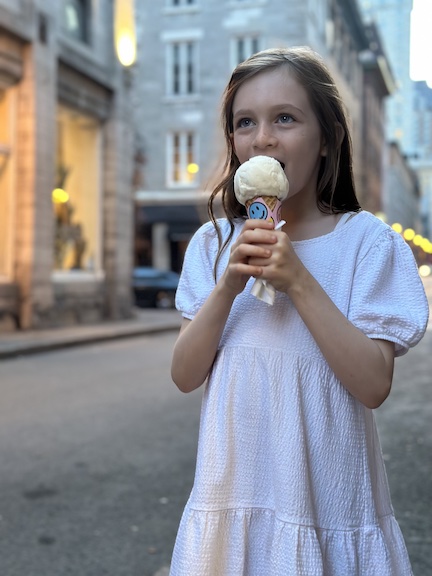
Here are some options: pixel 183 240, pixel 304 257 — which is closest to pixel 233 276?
pixel 304 257

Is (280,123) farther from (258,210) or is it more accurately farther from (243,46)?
(243,46)

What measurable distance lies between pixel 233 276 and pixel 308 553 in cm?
52

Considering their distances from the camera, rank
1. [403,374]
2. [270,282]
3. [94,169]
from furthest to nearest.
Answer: [94,169] < [403,374] < [270,282]

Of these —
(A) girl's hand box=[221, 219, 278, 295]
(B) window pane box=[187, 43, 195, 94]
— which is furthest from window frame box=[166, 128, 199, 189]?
(A) girl's hand box=[221, 219, 278, 295]

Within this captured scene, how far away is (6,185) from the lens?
1467 cm

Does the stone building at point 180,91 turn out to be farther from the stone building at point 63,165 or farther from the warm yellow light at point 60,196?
the warm yellow light at point 60,196

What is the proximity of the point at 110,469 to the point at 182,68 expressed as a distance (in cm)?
2852

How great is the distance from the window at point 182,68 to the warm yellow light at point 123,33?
12.7 metres

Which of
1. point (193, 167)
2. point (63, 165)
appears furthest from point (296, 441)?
point (193, 167)

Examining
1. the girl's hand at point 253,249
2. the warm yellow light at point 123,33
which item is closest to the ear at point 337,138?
the girl's hand at point 253,249

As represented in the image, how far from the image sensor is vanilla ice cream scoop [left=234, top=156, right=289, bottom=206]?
1.40 m

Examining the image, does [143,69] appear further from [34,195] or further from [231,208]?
[231,208]

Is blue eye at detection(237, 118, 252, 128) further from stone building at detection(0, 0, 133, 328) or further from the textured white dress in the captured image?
stone building at detection(0, 0, 133, 328)

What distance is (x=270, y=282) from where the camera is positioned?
4.52 ft
